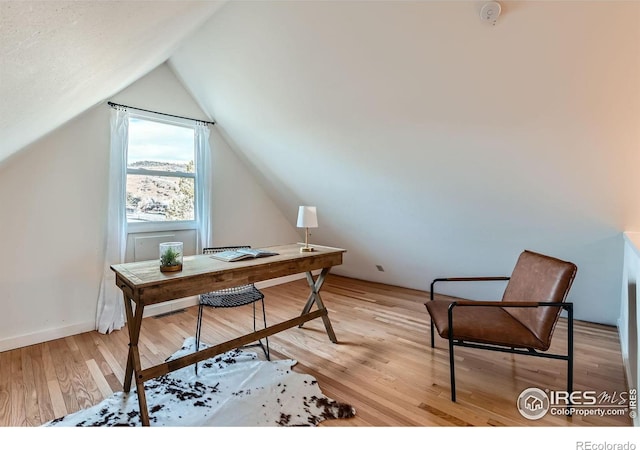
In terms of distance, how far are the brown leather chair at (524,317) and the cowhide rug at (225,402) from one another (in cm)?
86

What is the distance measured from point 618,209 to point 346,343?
7.93 ft

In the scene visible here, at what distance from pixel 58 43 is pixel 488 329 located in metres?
2.45

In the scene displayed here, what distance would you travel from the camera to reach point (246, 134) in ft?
11.9

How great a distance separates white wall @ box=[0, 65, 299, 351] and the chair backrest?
3.68 metres

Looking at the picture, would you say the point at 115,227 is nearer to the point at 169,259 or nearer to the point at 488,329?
the point at 169,259

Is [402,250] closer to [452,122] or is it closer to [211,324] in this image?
[452,122]

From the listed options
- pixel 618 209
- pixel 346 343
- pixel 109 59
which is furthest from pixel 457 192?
pixel 109 59

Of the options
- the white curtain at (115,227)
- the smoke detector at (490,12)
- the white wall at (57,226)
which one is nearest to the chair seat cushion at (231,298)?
the white curtain at (115,227)

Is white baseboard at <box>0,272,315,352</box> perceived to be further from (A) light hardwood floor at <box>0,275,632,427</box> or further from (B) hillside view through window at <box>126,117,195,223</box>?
(B) hillside view through window at <box>126,117,195,223</box>

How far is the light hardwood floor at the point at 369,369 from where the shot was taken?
1.81 meters

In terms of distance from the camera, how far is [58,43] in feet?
3.00

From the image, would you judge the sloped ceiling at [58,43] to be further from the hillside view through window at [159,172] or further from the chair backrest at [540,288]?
the chair backrest at [540,288]

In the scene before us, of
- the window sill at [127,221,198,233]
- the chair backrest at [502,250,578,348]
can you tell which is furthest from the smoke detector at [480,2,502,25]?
the window sill at [127,221,198,233]

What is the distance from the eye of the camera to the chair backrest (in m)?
1.87
